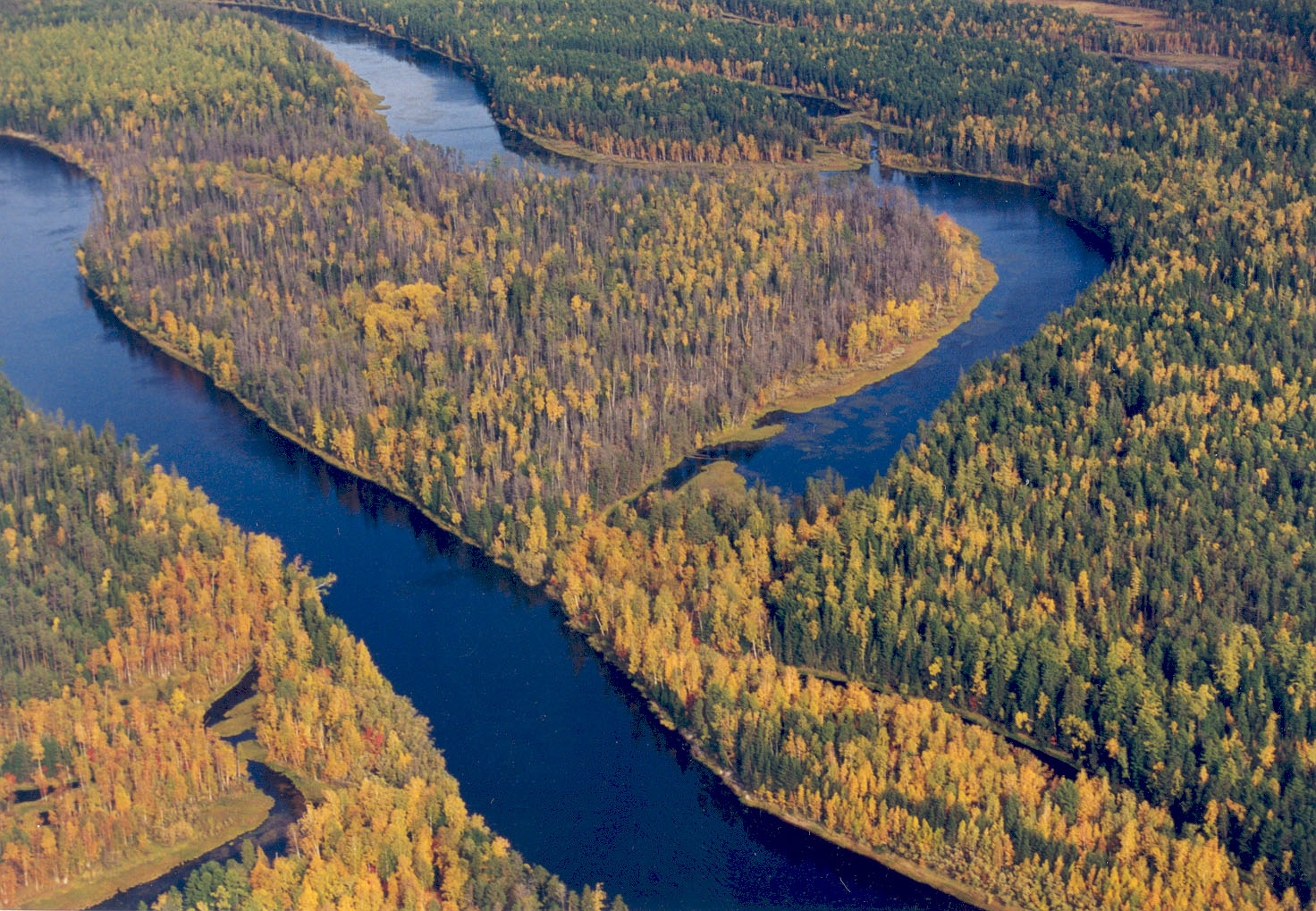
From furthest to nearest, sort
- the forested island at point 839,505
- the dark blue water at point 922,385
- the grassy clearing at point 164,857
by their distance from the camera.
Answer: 1. the dark blue water at point 922,385
2. the forested island at point 839,505
3. the grassy clearing at point 164,857

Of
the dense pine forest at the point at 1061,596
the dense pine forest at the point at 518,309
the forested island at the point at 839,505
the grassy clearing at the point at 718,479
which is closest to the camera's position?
the forested island at the point at 839,505

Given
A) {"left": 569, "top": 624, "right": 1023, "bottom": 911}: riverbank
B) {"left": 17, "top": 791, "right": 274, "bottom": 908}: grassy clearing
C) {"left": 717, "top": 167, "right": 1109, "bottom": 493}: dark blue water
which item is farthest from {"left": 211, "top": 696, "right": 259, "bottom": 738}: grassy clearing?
{"left": 717, "top": 167, "right": 1109, "bottom": 493}: dark blue water

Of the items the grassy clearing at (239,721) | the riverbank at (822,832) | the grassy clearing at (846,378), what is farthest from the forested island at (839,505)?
the grassy clearing at (239,721)

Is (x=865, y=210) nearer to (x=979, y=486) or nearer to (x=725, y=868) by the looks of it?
(x=979, y=486)

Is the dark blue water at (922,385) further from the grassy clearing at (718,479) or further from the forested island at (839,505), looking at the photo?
the forested island at (839,505)

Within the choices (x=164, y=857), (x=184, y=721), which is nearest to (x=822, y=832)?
(x=164, y=857)

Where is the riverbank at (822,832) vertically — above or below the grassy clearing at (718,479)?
below

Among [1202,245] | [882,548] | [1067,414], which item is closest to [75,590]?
[882,548]

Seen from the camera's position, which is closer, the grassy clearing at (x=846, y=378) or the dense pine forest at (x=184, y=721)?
the dense pine forest at (x=184, y=721)
